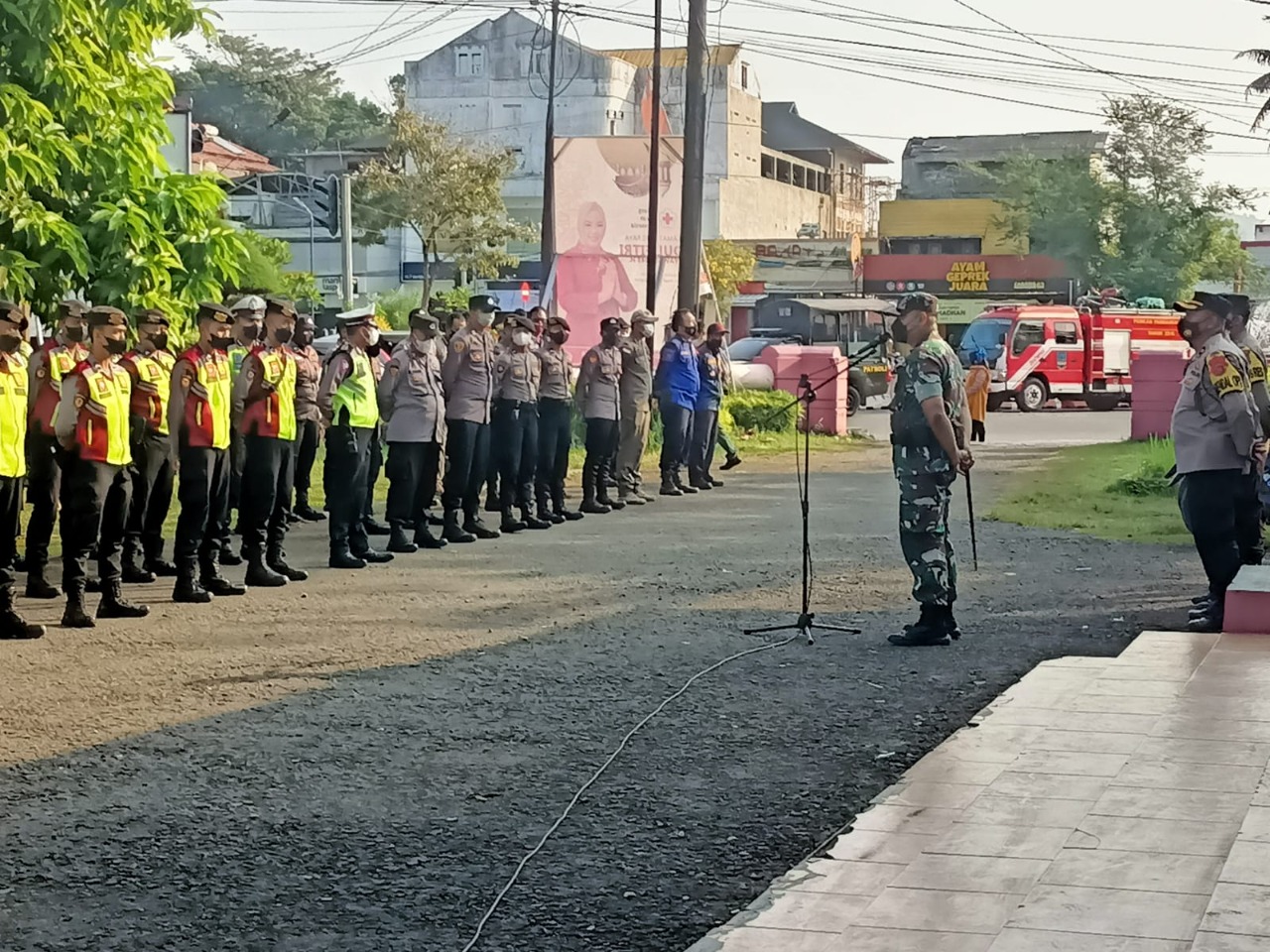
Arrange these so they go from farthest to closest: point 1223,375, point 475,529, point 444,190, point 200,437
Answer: point 444,190 < point 475,529 < point 200,437 < point 1223,375

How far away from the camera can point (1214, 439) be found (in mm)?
10023

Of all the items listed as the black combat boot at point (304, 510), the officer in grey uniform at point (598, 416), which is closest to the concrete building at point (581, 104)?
the officer in grey uniform at point (598, 416)

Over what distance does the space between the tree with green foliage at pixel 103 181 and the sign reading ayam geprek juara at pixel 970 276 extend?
176ft

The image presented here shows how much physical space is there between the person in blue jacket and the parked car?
36.6ft

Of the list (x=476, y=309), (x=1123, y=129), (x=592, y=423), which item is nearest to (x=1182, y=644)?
(x=476, y=309)

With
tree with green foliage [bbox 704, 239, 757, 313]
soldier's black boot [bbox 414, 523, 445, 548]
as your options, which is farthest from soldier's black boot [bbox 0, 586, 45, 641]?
tree with green foliage [bbox 704, 239, 757, 313]

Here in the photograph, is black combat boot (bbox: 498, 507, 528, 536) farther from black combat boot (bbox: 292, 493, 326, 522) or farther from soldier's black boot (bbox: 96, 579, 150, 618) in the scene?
soldier's black boot (bbox: 96, 579, 150, 618)

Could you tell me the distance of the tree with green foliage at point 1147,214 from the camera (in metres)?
63.2

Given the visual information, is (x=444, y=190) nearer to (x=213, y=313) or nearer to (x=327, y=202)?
(x=327, y=202)

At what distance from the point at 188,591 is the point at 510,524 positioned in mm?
4648

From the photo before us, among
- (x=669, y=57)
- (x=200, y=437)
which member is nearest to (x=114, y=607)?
(x=200, y=437)

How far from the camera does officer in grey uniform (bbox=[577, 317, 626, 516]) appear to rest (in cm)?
1728

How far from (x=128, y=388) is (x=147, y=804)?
4.85m

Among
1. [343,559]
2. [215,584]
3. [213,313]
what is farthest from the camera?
[343,559]
